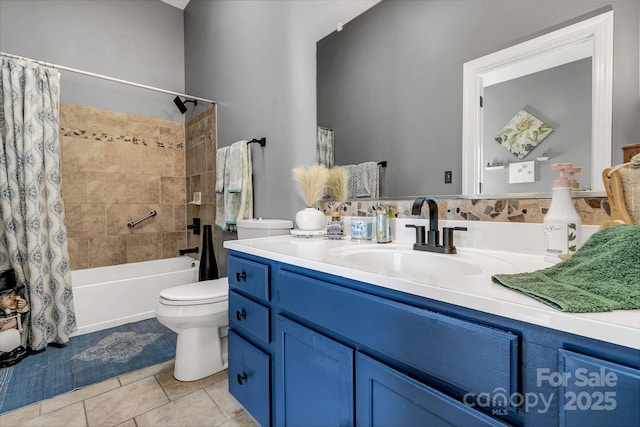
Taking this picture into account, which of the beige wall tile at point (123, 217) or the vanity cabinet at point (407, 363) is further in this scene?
the beige wall tile at point (123, 217)

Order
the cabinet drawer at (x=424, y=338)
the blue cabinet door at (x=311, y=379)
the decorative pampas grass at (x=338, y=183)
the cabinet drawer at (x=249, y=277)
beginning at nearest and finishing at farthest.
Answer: the cabinet drawer at (x=424, y=338)
the blue cabinet door at (x=311, y=379)
the cabinet drawer at (x=249, y=277)
the decorative pampas grass at (x=338, y=183)

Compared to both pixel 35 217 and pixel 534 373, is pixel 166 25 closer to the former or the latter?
pixel 35 217

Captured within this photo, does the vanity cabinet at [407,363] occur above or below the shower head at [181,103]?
below

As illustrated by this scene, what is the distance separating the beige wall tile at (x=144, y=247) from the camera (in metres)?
2.94

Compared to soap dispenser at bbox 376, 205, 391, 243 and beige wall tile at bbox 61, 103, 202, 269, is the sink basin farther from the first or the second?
beige wall tile at bbox 61, 103, 202, 269

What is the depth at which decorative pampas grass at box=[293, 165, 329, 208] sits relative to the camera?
1.61 m

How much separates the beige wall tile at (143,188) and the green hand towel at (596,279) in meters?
3.23

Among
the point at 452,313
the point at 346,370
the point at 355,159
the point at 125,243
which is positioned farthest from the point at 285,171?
the point at 125,243

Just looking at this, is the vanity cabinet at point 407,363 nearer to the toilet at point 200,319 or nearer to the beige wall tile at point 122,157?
the toilet at point 200,319

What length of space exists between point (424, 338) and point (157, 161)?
324cm

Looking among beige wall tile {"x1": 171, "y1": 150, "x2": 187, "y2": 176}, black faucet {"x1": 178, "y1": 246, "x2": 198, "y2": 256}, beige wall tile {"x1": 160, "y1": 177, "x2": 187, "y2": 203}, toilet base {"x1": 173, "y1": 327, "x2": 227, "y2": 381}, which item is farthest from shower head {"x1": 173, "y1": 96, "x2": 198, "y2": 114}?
toilet base {"x1": 173, "y1": 327, "x2": 227, "y2": 381}

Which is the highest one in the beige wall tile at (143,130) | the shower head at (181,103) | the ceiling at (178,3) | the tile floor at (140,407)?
the ceiling at (178,3)

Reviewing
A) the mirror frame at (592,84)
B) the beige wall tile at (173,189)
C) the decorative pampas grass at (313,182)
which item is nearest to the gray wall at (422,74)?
the mirror frame at (592,84)

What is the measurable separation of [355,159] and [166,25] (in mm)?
2986
